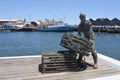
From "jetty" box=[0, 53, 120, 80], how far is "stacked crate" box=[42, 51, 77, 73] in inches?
8.6

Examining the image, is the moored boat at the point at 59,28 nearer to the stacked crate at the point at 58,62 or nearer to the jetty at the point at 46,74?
the jetty at the point at 46,74

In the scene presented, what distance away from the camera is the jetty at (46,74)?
20.7 feet

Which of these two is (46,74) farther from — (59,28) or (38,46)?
(59,28)

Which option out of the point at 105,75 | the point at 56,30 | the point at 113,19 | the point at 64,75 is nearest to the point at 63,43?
the point at 64,75

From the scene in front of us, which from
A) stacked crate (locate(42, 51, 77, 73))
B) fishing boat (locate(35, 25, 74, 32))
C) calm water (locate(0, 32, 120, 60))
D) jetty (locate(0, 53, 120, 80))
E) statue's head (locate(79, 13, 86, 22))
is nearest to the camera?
jetty (locate(0, 53, 120, 80))

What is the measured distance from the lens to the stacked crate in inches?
268

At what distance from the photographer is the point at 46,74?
21.7 feet

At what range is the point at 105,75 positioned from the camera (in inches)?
260

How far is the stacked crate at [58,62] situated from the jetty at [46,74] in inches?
8.6

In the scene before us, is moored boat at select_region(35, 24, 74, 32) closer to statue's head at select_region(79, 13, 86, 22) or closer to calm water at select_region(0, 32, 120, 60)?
calm water at select_region(0, 32, 120, 60)

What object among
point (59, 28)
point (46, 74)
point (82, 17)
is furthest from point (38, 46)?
point (59, 28)

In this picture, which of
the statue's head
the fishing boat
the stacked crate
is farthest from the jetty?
the fishing boat

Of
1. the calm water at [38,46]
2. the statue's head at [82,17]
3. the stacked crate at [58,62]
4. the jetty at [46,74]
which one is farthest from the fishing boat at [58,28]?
the stacked crate at [58,62]

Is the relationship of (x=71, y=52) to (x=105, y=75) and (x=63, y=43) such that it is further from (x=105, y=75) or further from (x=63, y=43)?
(x=105, y=75)
